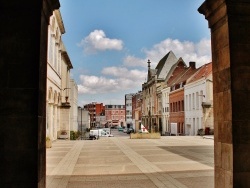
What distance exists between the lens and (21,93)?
18.6 ft

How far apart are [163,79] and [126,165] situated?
5817 centimetres

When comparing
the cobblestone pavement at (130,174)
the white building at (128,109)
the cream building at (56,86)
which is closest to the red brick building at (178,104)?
the cream building at (56,86)

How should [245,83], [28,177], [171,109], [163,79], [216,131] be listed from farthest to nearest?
[163,79] → [171,109] → [216,131] → [245,83] → [28,177]

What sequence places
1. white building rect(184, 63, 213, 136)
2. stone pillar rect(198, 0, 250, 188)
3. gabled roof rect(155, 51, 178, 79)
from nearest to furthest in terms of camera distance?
stone pillar rect(198, 0, 250, 188) → white building rect(184, 63, 213, 136) → gabled roof rect(155, 51, 178, 79)

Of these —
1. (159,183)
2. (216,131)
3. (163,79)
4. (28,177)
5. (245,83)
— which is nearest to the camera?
(28,177)

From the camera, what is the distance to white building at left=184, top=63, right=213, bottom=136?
4075 centimetres

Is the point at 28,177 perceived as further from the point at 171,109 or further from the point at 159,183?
the point at 171,109

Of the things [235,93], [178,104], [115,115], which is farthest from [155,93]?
[115,115]

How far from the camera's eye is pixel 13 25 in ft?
18.9

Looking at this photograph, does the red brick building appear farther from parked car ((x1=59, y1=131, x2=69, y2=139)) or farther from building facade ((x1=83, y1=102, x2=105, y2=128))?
building facade ((x1=83, y1=102, x2=105, y2=128))

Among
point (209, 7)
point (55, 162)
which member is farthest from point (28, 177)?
point (55, 162)

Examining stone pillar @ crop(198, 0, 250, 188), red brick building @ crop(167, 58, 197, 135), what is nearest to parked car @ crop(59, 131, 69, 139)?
red brick building @ crop(167, 58, 197, 135)

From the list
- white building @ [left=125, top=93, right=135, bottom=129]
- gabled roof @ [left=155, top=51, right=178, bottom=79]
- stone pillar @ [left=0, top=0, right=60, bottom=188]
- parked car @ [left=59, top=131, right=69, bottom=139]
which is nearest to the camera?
stone pillar @ [left=0, top=0, right=60, bottom=188]

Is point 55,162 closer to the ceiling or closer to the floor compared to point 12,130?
closer to the floor
